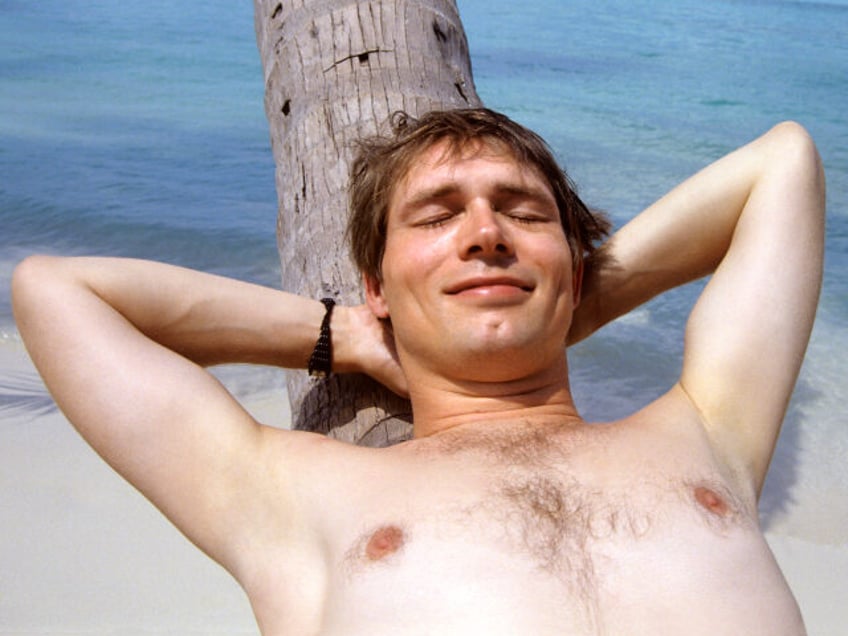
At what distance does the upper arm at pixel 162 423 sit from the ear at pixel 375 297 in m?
0.47

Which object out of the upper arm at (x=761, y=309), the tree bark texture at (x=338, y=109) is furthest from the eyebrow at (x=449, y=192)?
the upper arm at (x=761, y=309)

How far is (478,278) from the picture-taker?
234 cm

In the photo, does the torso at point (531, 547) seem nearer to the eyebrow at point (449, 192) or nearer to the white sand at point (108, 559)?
the eyebrow at point (449, 192)

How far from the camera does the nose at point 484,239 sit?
2.35 meters

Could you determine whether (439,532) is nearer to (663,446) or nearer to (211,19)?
(663,446)

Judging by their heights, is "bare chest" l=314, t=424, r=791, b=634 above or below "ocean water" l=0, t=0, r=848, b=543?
above

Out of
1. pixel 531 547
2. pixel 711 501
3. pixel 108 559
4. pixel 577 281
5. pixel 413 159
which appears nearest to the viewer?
pixel 531 547

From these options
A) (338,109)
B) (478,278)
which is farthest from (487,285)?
(338,109)

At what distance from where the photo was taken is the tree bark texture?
2662 mm

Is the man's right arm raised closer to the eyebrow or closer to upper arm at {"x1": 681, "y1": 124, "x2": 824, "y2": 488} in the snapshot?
the eyebrow

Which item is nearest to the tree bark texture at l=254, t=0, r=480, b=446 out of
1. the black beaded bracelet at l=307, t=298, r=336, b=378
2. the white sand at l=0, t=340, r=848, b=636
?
the black beaded bracelet at l=307, t=298, r=336, b=378

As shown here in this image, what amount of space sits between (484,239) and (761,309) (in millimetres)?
664

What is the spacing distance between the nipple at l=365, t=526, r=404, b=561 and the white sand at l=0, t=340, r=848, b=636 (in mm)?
2501

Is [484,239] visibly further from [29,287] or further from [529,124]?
[529,124]
